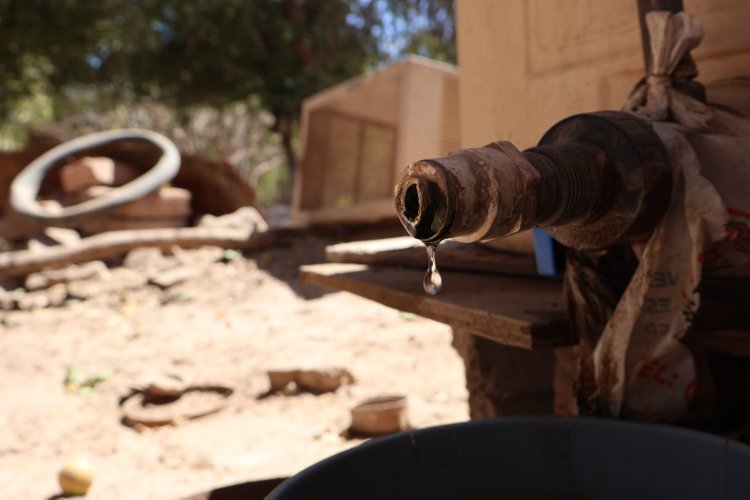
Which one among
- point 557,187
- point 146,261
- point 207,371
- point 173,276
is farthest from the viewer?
point 146,261

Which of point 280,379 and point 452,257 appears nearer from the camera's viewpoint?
point 452,257

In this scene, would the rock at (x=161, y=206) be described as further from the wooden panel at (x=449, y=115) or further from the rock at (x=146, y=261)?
the wooden panel at (x=449, y=115)

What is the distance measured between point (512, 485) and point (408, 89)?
5.36 metres

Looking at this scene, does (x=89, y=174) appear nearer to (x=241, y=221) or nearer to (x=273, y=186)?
(x=241, y=221)

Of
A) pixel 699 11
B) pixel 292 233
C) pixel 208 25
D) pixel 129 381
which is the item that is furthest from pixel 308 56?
pixel 699 11

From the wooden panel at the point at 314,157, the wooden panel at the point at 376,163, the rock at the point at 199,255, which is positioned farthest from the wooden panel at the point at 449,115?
the rock at the point at 199,255

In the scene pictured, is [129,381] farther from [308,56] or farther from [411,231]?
[308,56]

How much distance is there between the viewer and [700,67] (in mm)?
1802

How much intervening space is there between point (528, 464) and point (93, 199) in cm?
801

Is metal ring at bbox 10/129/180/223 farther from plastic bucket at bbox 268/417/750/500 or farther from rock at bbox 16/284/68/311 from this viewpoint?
plastic bucket at bbox 268/417/750/500

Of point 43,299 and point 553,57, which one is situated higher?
point 553,57

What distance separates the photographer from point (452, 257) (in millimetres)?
2420

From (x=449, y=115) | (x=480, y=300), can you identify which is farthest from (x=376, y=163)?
(x=480, y=300)

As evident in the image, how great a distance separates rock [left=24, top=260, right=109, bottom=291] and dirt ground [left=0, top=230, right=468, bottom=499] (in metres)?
0.22
